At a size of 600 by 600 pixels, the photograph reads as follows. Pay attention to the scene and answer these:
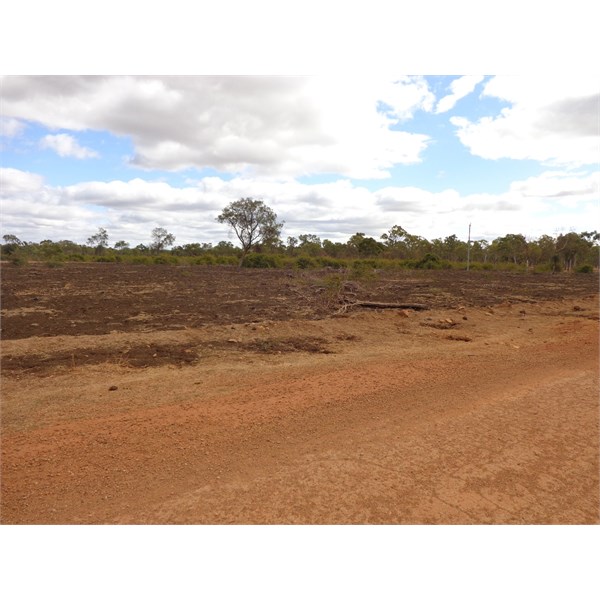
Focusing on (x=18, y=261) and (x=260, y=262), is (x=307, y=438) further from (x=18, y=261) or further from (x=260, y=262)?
(x=260, y=262)

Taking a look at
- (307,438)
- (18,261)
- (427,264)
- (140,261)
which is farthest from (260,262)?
(307,438)

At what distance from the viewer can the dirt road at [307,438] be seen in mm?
2770

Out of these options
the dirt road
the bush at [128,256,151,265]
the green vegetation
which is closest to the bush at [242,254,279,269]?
the green vegetation

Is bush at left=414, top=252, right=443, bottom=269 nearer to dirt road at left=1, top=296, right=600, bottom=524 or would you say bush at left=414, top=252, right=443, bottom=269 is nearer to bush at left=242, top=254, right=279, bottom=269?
bush at left=242, top=254, right=279, bottom=269

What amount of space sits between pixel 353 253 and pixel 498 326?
54825mm

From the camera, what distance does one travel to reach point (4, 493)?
9.53 ft

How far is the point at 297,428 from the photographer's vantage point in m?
3.91

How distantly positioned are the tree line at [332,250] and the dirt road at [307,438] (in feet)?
119

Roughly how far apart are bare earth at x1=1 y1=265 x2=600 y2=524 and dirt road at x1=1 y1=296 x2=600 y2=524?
16mm

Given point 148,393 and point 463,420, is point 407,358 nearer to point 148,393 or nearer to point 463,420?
point 463,420

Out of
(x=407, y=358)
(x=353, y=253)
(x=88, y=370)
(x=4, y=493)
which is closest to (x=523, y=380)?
(x=407, y=358)

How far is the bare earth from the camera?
2.79 m

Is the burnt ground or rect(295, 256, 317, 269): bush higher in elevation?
rect(295, 256, 317, 269): bush

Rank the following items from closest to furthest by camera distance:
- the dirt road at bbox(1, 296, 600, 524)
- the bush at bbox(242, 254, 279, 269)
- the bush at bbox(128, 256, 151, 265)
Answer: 1. the dirt road at bbox(1, 296, 600, 524)
2. the bush at bbox(242, 254, 279, 269)
3. the bush at bbox(128, 256, 151, 265)
